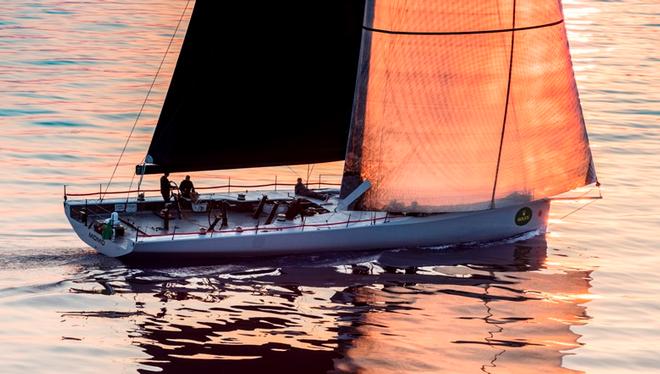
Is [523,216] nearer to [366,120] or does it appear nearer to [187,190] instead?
[366,120]

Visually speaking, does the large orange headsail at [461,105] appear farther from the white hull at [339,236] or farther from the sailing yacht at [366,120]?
Result: the white hull at [339,236]

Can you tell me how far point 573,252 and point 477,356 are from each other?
1119 centimetres

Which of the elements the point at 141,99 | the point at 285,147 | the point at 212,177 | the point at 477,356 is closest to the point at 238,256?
the point at 285,147

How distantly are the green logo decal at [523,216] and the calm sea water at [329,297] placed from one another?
2.16 feet

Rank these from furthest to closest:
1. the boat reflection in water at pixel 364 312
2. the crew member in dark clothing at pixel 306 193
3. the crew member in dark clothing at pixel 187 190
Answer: the crew member in dark clothing at pixel 306 193 → the crew member in dark clothing at pixel 187 190 → the boat reflection in water at pixel 364 312

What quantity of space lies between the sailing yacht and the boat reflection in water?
39.9 inches

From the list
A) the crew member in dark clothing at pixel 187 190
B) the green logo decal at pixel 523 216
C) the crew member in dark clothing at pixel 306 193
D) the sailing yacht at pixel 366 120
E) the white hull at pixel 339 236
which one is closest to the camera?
the white hull at pixel 339 236

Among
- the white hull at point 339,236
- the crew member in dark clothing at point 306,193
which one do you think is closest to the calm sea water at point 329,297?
the white hull at point 339,236

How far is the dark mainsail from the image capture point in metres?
40.8

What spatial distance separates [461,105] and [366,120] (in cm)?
273

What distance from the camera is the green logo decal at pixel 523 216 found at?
43.5m

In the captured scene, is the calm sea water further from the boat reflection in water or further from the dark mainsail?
the dark mainsail

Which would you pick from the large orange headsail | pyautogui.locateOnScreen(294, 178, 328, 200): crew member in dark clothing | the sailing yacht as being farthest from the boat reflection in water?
pyautogui.locateOnScreen(294, 178, 328, 200): crew member in dark clothing

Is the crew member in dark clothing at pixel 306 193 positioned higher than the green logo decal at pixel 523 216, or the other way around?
the crew member in dark clothing at pixel 306 193
